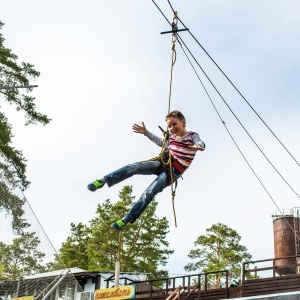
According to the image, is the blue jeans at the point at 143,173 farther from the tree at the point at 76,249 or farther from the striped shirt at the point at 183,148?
the tree at the point at 76,249

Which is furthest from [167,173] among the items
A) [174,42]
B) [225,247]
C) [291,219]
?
[225,247]

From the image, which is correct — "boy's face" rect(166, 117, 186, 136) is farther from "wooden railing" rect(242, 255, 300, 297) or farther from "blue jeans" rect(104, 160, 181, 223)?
"wooden railing" rect(242, 255, 300, 297)

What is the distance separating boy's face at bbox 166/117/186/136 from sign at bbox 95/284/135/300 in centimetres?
1436

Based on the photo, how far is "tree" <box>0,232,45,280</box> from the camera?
18.4 metres

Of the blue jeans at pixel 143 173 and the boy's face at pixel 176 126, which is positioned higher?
the boy's face at pixel 176 126

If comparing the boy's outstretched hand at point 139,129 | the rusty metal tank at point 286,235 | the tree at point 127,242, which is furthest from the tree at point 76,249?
the boy's outstretched hand at point 139,129

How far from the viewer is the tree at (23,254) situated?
18.4 m

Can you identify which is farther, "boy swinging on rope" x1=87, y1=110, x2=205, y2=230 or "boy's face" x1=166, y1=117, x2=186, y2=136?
"boy's face" x1=166, y1=117, x2=186, y2=136

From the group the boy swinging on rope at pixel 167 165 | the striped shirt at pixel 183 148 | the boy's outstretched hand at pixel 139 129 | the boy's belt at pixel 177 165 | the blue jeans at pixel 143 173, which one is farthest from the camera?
the boy's outstretched hand at pixel 139 129

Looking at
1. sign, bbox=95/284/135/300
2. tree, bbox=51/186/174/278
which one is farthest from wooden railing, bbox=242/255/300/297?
tree, bbox=51/186/174/278

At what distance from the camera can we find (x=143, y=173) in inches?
372

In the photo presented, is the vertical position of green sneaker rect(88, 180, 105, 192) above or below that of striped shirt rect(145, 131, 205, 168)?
below

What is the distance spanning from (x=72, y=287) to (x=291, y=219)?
46.2 ft

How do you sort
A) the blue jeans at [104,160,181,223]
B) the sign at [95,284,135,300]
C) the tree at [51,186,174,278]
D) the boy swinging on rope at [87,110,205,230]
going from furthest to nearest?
the tree at [51,186,174,278]
the sign at [95,284,135,300]
the boy swinging on rope at [87,110,205,230]
the blue jeans at [104,160,181,223]
